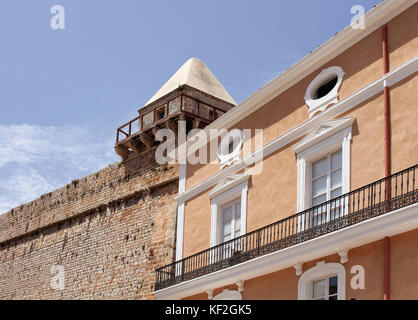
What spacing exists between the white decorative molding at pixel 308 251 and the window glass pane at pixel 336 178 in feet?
4.08

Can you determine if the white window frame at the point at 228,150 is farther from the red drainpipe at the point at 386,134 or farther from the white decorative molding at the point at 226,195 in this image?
the red drainpipe at the point at 386,134

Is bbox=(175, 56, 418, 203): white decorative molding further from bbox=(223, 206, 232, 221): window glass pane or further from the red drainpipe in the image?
bbox=(223, 206, 232, 221): window glass pane

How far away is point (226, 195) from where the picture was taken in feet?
52.5

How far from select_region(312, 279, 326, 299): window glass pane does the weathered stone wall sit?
821 cm

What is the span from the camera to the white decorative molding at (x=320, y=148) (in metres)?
12.7

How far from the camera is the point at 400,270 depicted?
10883mm

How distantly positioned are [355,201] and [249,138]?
163 inches

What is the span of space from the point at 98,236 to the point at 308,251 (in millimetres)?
13196

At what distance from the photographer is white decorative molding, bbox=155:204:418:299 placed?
35.5 ft

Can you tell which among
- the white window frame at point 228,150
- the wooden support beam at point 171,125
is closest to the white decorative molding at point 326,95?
the white window frame at point 228,150

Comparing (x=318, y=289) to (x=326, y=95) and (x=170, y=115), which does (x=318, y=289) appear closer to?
(x=326, y=95)

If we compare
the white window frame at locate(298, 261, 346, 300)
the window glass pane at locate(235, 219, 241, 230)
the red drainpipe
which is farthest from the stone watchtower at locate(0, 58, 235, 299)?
the red drainpipe
